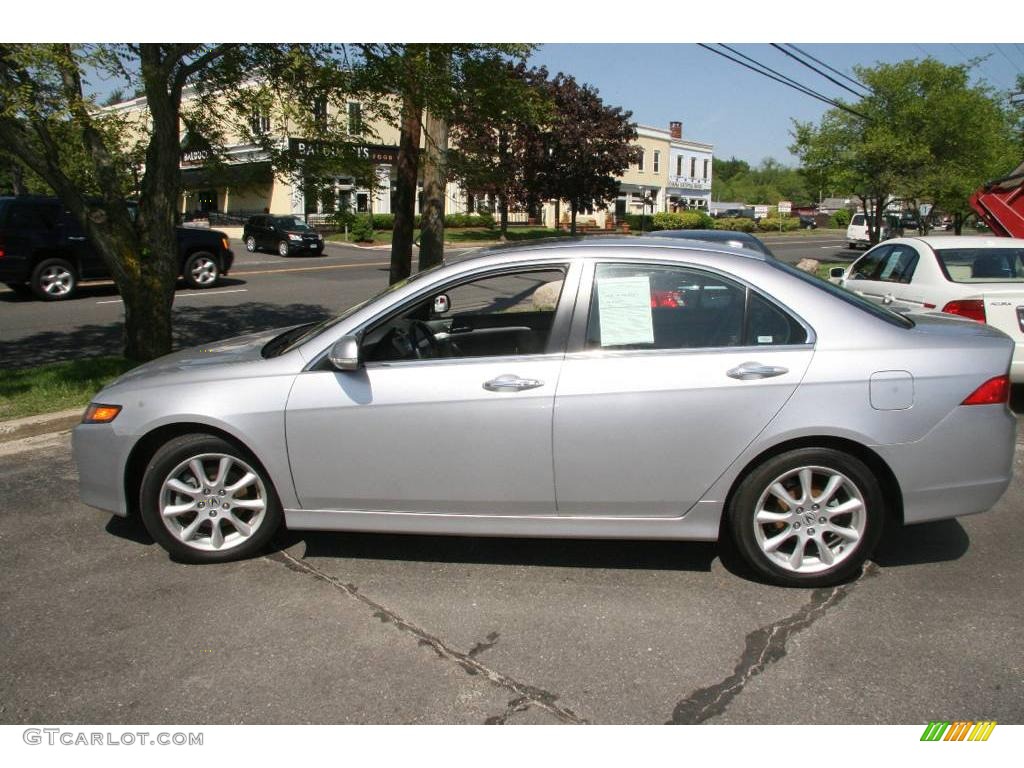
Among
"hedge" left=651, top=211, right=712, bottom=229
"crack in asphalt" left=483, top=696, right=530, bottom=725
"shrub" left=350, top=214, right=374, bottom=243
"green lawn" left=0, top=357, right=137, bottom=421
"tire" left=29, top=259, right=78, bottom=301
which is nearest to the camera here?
"crack in asphalt" left=483, top=696, right=530, bottom=725

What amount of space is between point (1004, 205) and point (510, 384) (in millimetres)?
11052

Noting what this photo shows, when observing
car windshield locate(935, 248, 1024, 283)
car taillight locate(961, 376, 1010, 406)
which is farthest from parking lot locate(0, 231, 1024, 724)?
car windshield locate(935, 248, 1024, 283)

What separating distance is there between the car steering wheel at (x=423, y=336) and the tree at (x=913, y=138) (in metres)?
21.6

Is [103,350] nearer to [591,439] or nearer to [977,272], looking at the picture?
[591,439]

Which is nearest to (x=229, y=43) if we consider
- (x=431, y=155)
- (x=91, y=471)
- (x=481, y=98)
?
(x=481, y=98)

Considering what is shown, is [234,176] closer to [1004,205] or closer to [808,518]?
[808,518]

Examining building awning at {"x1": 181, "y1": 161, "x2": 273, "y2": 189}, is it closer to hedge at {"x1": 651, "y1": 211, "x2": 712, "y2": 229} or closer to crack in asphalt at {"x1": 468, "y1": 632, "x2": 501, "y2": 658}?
crack in asphalt at {"x1": 468, "y1": 632, "x2": 501, "y2": 658}

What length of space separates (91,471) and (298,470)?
1162mm

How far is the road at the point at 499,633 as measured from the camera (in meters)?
2.97

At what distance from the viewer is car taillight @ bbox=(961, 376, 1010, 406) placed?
364cm

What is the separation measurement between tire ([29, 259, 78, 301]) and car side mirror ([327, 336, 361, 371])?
14049 mm

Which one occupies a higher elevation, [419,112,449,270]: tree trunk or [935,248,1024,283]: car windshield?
[419,112,449,270]: tree trunk

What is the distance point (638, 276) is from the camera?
12.6 feet

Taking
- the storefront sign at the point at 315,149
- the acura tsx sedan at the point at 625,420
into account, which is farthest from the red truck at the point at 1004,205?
the acura tsx sedan at the point at 625,420
